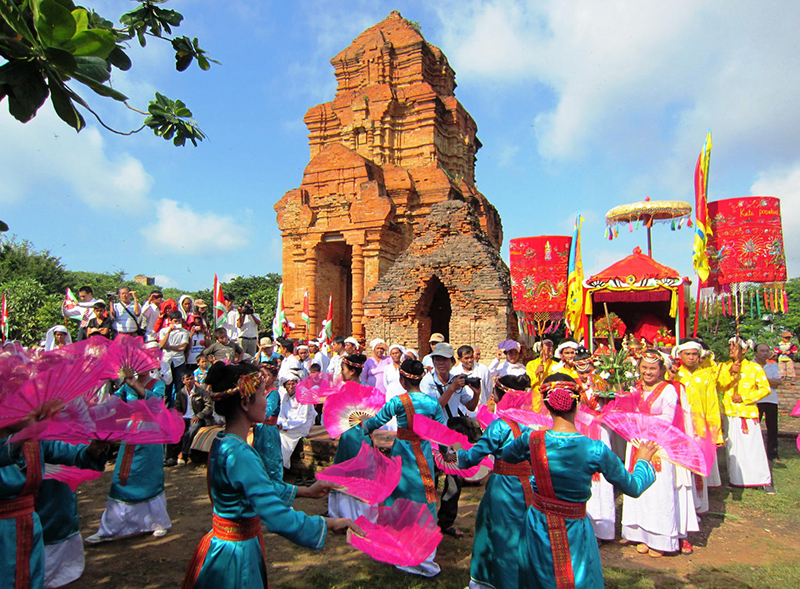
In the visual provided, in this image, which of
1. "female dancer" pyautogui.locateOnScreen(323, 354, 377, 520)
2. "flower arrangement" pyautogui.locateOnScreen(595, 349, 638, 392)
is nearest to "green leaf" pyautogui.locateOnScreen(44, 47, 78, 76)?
"female dancer" pyautogui.locateOnScreen(323, 354, 377, 520)

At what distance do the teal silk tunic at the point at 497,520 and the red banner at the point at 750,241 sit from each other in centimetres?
707

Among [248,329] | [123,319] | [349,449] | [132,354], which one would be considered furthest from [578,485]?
[248,329]

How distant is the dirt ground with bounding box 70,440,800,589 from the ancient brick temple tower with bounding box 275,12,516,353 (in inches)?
291

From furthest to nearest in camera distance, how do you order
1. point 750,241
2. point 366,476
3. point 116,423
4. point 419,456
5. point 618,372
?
point 750,241 < point 618,372 < point 419,456 < point 366,476 < point 116,423

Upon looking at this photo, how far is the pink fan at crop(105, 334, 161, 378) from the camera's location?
3.14 meters

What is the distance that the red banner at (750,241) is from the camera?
7832mm

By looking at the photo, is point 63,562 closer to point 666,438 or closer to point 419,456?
point 419,456

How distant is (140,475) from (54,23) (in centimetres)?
415

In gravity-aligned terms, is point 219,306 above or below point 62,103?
below

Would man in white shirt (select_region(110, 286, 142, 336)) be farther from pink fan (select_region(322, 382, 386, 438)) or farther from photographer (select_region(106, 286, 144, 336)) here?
pink fan (select_region(322, 382, 386, 438))

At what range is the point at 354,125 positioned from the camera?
20.7 meters

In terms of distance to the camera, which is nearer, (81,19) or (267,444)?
(81,19)

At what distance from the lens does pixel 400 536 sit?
2.20 m

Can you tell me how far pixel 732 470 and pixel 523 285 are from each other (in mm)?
5862
